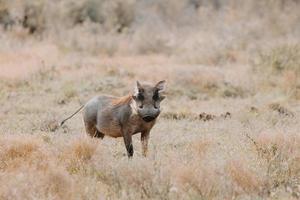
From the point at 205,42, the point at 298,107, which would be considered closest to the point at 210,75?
the point at 298,107

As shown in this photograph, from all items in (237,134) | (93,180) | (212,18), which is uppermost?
(93,180)

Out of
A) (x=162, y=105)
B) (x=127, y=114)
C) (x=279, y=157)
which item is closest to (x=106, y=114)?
(x=127, y=114)

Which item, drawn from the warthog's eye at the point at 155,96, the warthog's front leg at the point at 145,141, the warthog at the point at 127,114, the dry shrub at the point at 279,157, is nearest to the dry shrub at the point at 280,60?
the dry shrub at the point at 279,157

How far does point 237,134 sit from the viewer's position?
11.2 m

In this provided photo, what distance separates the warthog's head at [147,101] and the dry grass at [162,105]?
19.7 inches

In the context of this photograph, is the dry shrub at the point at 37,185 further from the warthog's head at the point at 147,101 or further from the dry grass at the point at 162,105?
the warthog's head at the point at 147,101

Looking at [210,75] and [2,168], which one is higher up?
[2,168]

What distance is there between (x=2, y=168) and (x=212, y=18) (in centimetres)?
2634

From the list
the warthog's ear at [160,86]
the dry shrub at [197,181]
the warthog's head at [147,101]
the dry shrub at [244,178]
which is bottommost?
the dry shrub at [244,178]

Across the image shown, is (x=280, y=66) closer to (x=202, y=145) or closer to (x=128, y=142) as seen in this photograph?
(x=202, y=145)

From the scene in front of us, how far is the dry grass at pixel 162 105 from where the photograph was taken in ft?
24.4

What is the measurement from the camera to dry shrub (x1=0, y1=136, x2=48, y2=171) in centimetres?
829

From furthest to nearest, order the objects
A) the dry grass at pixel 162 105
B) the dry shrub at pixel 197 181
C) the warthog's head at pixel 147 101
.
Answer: the warthog's head at pixel 147 101 → the dry grass at pixel 162 105 → the dry shrub at pixel 197 181

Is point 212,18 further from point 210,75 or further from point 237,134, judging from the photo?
point 237,134
